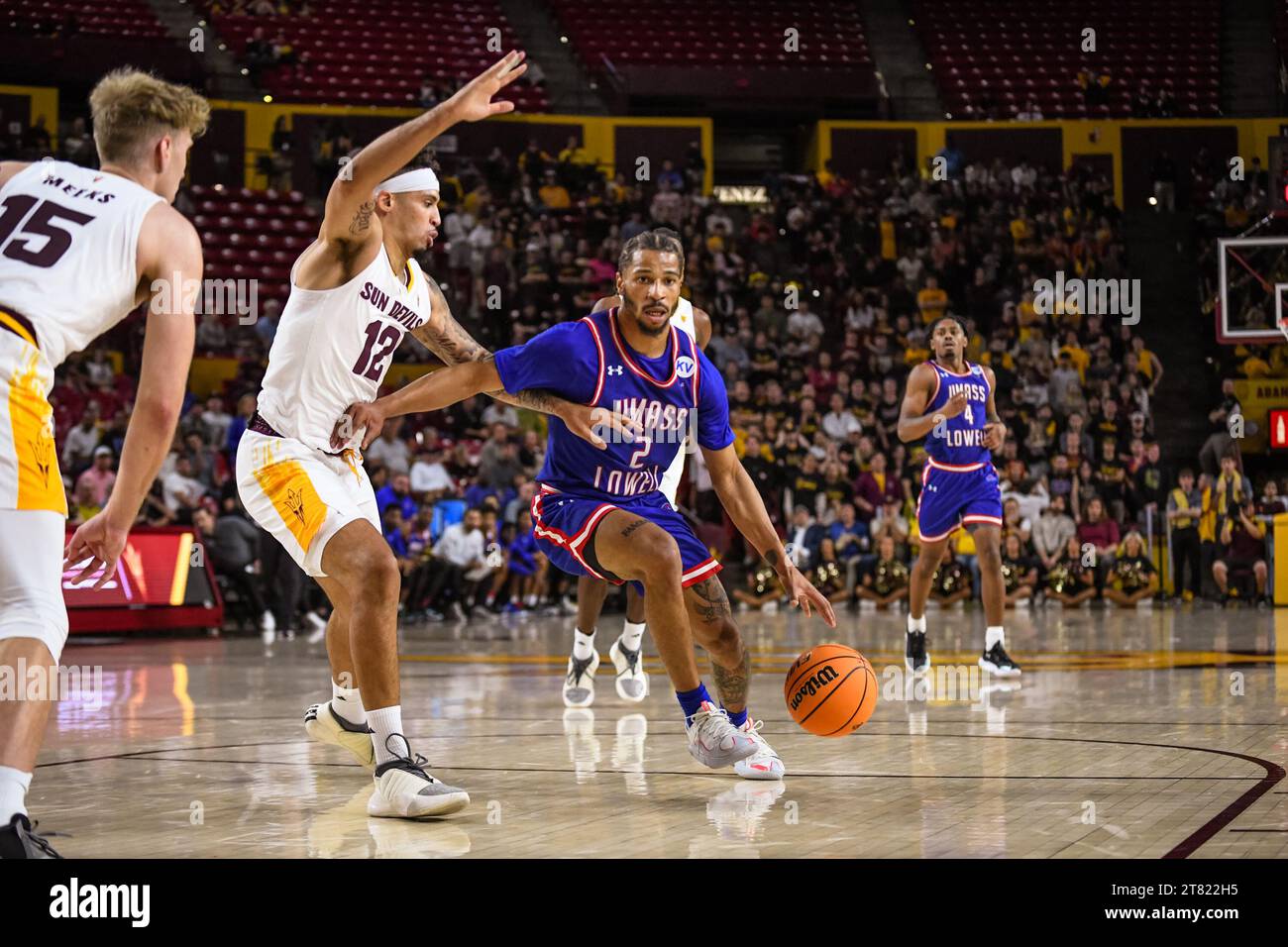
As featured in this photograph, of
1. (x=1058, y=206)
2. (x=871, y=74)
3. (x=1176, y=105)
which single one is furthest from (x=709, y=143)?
(x=1176, y=105)

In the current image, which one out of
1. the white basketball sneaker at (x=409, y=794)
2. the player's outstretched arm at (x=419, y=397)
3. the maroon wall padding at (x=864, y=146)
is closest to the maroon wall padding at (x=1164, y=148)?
the maroon wall padding at (x=864, y=146)

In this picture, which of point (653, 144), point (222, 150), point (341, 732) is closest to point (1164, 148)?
point (653, 144)

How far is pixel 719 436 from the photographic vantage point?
5863 mm

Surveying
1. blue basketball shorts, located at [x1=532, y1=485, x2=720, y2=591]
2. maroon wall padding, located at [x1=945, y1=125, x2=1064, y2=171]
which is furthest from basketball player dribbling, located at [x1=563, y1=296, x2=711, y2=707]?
maroon wall padding, located at [x1=945, y1=125, x2=1064, y2=171]

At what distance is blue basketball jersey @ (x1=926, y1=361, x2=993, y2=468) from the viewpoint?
9.63 m

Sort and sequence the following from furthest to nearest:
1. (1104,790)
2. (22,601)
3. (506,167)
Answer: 1. (506,167)
2. (1104,790)
3. (22,601)

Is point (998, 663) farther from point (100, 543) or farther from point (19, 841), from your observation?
point (19, 841)

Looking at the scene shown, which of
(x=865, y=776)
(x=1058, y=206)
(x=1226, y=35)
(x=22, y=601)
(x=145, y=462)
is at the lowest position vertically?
(x=865, y=776)

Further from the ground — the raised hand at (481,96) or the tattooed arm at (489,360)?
the raised hand at (481,96)

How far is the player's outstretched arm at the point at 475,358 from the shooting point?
Result: 5574 millimetres

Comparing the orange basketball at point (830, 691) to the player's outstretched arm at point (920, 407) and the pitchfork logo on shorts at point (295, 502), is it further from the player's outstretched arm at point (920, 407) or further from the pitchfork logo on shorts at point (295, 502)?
the player's outstretched arm at point (920, 407)

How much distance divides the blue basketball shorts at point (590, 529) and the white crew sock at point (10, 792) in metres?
→ 2.53

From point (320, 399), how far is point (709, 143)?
21123 mm

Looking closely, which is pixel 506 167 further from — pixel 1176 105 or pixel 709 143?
pixel 1176 105
